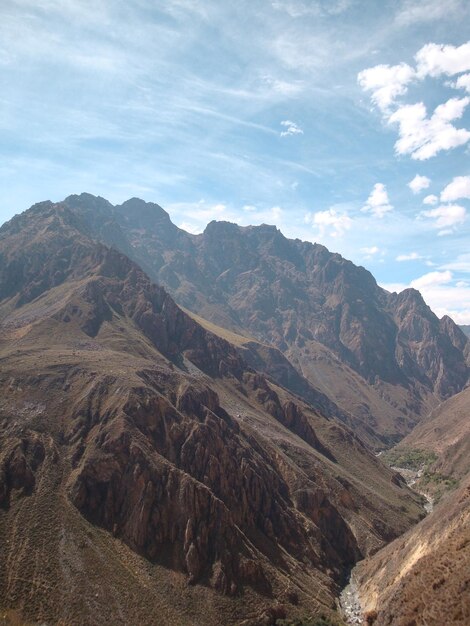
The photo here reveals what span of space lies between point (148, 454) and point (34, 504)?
2453 cm

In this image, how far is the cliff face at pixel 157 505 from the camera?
8012 centimetres

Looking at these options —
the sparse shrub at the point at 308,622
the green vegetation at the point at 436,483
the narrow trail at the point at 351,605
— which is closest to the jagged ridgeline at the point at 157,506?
the sparse shrub at the point at 308,622

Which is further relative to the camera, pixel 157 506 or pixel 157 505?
pixel 157 505

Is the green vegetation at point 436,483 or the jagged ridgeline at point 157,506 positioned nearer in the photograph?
the jagged ridgeline at point 157,506

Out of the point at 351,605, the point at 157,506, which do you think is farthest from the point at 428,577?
the point at 157,506

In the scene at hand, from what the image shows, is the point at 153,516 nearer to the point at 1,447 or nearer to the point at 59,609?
the point at 59,609

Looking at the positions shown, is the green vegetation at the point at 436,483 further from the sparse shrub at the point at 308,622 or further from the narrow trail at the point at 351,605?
the sparse shrub at the point at 308,622

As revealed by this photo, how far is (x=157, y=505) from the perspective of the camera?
318 feet

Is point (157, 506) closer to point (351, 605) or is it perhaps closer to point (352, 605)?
point (351, 605)

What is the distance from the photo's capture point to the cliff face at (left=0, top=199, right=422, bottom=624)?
263ft

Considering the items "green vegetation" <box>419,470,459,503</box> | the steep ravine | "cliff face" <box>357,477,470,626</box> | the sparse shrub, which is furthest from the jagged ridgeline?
"green vegetation" <box>419,470,459,503</box>

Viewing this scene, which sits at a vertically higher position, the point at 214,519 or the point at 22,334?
the point at 22,334

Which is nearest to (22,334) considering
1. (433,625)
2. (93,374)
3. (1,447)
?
(93,374)

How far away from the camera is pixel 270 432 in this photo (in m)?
158
